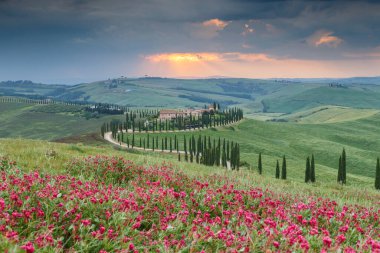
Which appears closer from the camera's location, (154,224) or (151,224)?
(154,224)

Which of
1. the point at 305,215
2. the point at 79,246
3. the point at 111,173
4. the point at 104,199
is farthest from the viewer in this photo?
the point at 111,173

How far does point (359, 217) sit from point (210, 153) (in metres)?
107

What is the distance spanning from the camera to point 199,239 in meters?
7.59

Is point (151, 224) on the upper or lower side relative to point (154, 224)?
lower

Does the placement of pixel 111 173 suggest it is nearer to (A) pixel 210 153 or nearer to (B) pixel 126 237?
(B) pixel 126 237

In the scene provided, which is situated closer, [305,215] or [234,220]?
[234,220]

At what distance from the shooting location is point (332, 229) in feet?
36.3

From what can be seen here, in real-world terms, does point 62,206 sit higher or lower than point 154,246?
higher

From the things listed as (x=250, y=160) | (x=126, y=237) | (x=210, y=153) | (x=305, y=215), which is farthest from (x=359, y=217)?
(x=250, y=160)

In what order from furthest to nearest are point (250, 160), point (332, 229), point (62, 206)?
point (250, 160) → point (332, 229) → point (62, 206)

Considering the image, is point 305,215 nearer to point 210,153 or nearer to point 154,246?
point 154,246

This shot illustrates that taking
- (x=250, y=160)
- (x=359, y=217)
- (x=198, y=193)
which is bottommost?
(x=250, y=160)

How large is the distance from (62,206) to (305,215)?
7.92 meters

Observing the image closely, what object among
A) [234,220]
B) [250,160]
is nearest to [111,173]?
[234,220]
